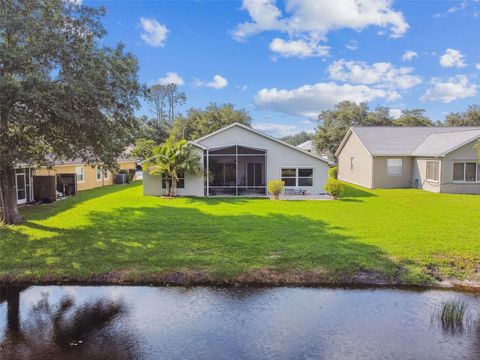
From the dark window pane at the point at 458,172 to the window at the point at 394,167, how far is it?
401 cm

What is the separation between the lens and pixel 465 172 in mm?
25344

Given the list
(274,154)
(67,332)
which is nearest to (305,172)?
(274,154)

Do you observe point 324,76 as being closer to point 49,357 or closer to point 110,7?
point 110,7

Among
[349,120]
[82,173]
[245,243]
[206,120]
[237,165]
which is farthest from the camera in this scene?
[206,120]

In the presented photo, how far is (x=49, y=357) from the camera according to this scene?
5.90 meters

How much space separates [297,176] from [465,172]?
12034 mm

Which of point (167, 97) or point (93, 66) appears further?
point (167, 97)

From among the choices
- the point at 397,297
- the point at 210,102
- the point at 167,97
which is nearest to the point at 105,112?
the point at 397,297

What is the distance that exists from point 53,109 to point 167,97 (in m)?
65.9

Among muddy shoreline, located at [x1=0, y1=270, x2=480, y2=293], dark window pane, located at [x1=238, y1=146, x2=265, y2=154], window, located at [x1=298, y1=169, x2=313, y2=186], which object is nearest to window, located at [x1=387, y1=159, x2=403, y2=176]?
window, located at [x1=298, y1=169, x2=313, y2=186]

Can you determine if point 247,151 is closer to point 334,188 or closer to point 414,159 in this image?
point 334,188

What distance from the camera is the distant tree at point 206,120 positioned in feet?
165

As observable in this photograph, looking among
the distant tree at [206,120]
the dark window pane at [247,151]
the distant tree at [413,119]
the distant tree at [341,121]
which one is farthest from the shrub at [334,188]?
the distant tree at [413,119]

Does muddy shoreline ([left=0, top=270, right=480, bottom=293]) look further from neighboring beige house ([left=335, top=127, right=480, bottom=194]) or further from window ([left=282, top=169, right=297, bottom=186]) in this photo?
neighboring beige house ([left=335, top=127, right=480, bottom=194])
